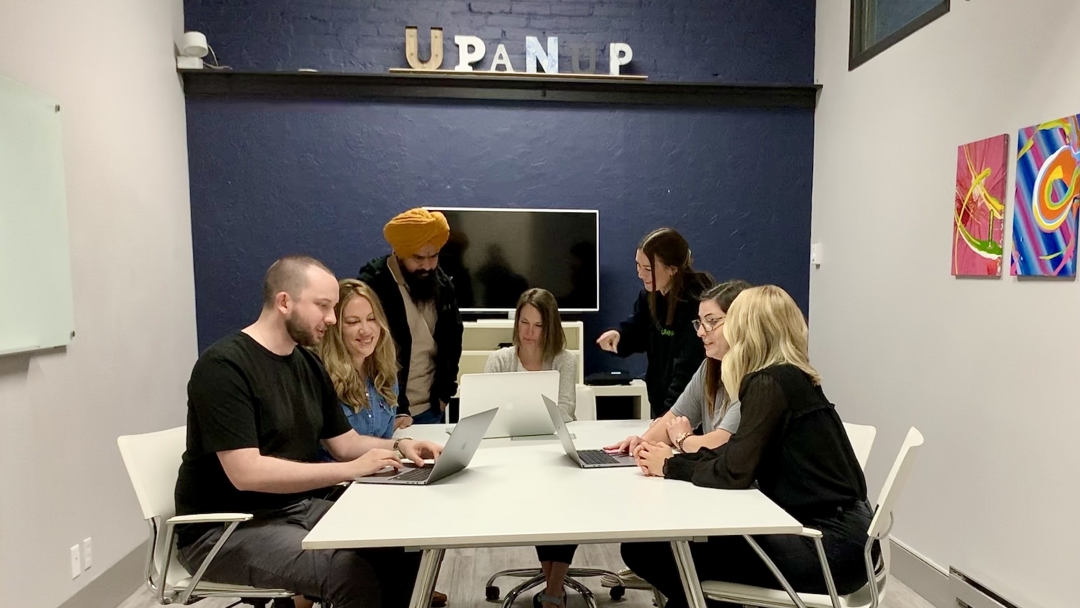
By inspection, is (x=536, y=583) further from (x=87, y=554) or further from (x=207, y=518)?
(x=87, y=554)

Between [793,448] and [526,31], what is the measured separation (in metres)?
3.08

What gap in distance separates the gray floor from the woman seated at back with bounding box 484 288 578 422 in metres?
0.80

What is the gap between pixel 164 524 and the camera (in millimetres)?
1833

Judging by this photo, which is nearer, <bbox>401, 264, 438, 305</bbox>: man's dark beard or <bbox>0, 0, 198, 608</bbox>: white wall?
<bbox>0, 0, 198, 608</bbox>: white wall

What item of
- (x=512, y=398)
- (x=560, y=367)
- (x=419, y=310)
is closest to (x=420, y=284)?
(x=419, y=310)

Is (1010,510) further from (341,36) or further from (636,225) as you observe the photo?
(341,36)

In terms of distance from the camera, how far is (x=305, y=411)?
1924 mm

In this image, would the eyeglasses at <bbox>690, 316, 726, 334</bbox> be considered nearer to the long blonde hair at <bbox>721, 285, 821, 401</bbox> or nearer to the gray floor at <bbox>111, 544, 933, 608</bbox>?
the long blonde hair at <bbox>721, 285, 821, 401</bbox>

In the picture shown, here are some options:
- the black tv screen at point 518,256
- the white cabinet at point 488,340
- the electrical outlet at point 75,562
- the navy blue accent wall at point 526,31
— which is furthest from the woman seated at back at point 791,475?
the navy blue accent wall at point 526,31

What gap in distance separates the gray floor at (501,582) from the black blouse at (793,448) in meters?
1.21

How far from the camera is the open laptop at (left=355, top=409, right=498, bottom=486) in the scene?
1.69 meters

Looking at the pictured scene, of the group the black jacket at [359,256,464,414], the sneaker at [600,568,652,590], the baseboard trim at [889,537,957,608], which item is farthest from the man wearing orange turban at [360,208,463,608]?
the baseboard trim at [889,537,957,608]

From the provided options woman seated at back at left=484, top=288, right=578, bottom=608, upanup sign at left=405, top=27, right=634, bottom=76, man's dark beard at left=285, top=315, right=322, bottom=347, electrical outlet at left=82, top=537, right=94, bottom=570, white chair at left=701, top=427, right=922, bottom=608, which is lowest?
electrical outlet at left=82, top=537, right=94, bottom=570

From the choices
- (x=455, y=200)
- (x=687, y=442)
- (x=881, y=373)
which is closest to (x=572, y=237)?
(x=455, y=200)
